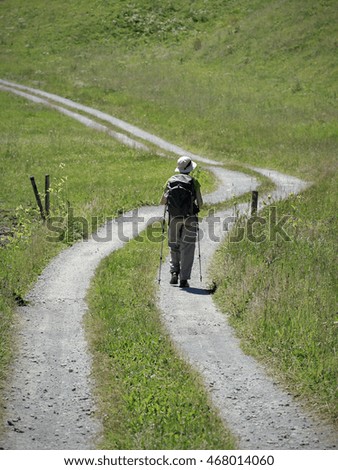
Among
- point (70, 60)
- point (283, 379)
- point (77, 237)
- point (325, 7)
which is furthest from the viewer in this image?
point (70, 60)

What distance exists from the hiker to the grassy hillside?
2.85ft

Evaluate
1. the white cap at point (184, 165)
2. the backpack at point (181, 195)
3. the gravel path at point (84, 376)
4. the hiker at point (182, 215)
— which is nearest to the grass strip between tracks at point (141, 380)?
the gravel path at point (84, 376)

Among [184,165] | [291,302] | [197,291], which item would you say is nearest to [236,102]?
[197,291]

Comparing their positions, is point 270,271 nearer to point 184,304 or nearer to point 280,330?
point 184,304

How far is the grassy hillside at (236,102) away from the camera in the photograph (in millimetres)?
12281

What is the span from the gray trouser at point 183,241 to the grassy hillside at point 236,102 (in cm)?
83

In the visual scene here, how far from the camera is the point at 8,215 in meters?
24.3

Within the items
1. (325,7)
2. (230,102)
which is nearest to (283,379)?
(230,102)

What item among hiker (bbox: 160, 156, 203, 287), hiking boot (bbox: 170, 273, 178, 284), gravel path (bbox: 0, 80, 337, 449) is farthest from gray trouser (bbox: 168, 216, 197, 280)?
gravel path (bbox: 0, 80, 337, 449)

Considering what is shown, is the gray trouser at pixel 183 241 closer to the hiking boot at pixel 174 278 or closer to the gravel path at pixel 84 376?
the hiking boot at pixel 174 278

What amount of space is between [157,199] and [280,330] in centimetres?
1488

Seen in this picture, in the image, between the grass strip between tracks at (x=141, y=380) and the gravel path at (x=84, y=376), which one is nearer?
the grass strip between tracks at (x=141, y=380)

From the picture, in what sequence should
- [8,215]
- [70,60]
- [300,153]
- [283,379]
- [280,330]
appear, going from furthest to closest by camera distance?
[70,60] → [300,153] → [8,215] → [280,330] → [283,379]

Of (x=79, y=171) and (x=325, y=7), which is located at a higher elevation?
(x=325, y=7)
